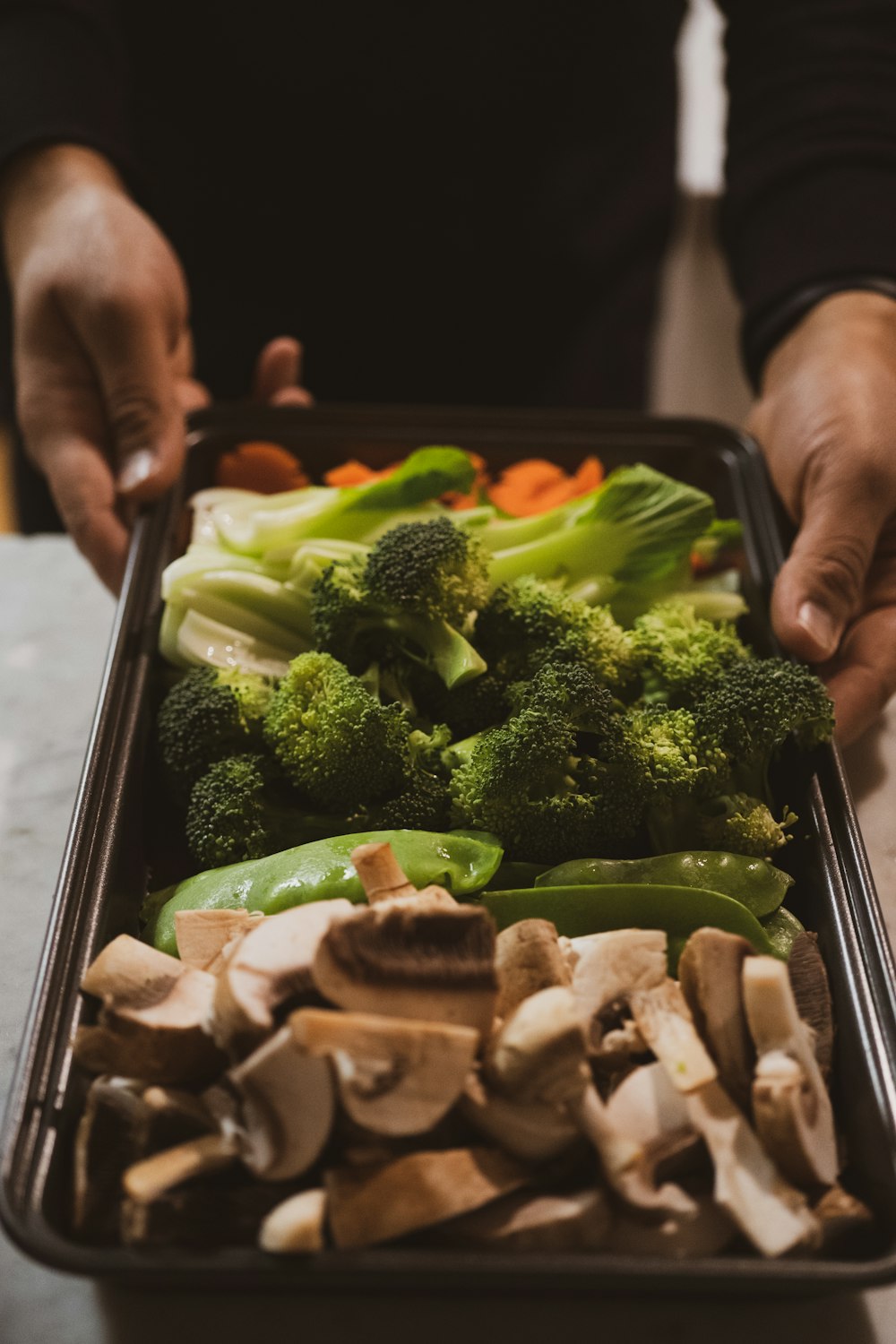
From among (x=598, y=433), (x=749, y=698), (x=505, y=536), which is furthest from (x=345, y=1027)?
(x=598, y=433)

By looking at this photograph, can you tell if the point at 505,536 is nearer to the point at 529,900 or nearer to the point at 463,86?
the point at 529,900

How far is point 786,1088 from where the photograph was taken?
933mm

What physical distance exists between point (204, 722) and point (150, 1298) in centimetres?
64

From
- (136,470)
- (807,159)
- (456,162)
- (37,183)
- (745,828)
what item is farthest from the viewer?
(456,162)

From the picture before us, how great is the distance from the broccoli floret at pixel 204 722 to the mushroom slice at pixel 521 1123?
2.00 ft

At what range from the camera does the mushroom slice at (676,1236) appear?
906mm

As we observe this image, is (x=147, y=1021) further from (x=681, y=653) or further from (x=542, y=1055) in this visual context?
(x=681, y=653)

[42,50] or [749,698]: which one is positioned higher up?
[42,50]

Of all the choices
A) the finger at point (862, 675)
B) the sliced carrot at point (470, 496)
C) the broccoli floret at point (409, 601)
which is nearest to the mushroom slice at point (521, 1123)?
the broccoli floret at point (409, 601)

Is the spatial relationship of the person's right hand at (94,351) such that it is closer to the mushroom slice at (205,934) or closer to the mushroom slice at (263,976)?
the mushroom slice at (205,934)

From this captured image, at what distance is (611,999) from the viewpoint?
105 cm

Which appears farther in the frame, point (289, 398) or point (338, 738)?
point (289, 398)

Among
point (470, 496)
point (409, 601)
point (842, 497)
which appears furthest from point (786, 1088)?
point (470, 496)

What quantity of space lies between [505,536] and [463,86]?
128 centimetres
